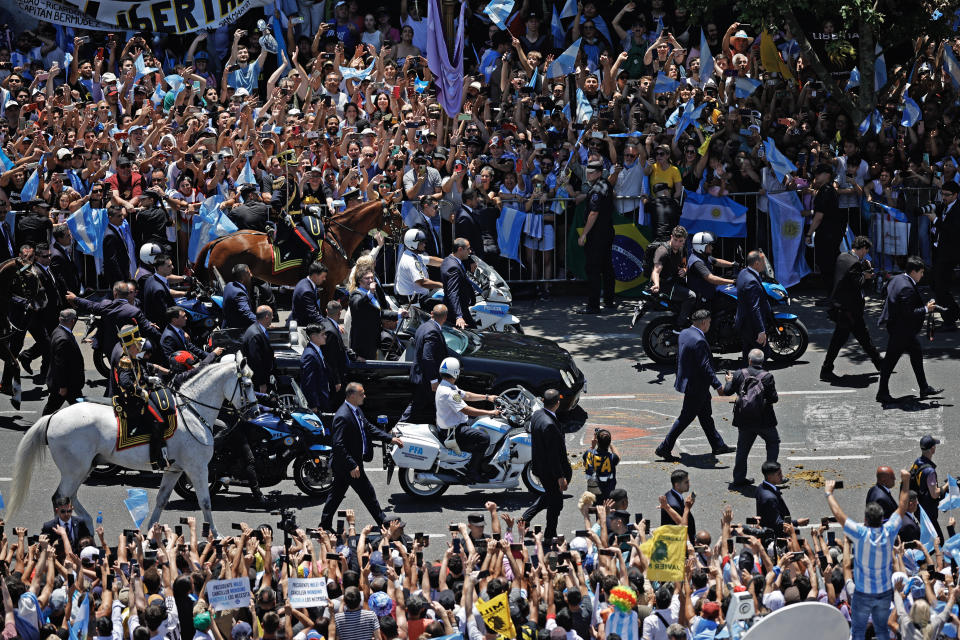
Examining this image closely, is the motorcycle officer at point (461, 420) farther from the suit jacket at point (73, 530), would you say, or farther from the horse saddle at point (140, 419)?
the suit jacket at point (73, 530)

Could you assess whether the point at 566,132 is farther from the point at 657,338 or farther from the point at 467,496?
the point at 467,496

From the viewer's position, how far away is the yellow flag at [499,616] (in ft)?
33.7

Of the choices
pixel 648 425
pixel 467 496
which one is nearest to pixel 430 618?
pixel 467 496

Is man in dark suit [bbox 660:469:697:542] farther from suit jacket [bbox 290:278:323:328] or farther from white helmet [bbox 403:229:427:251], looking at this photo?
white helmet [bbox 403:229:427:251]

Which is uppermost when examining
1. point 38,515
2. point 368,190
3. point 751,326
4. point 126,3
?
point 126,3

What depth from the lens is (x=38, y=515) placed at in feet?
52.8

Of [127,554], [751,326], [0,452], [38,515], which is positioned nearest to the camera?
[127,554]

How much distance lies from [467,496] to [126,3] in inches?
613

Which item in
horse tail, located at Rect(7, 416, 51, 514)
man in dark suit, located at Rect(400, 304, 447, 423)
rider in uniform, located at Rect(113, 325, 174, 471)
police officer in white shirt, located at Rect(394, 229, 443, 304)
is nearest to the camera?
horse tail, located at Rect(7, 416, 51, 514)

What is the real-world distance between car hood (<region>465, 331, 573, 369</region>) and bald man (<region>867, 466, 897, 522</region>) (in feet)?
17.2

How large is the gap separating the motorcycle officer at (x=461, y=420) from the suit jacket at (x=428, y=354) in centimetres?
103

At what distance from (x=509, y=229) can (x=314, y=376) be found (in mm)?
6706

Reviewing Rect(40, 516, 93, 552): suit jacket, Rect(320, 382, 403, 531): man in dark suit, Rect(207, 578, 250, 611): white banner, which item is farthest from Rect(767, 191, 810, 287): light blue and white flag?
Rect(207, 578, 250, 611): white banner

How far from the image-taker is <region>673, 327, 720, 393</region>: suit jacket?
56.5 feet
